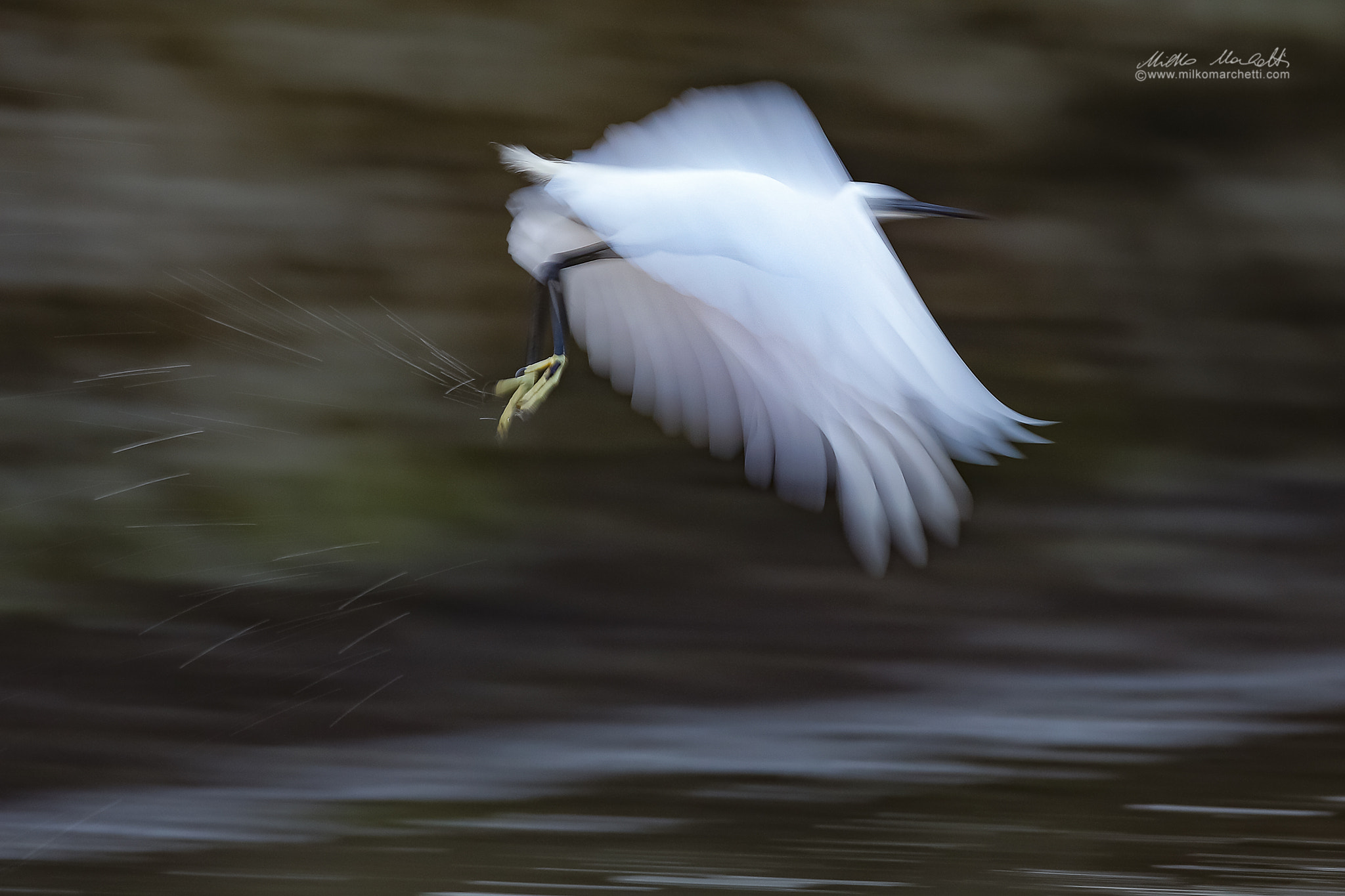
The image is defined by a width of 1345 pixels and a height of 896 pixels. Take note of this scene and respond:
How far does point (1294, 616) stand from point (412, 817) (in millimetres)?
1689

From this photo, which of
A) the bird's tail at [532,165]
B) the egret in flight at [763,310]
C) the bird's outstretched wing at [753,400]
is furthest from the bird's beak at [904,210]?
the bird's tail at [532,165]

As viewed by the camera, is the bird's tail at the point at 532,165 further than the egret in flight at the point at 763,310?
Yes

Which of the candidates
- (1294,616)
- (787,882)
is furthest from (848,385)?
(1294,616)

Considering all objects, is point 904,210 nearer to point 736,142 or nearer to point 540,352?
point 736,142

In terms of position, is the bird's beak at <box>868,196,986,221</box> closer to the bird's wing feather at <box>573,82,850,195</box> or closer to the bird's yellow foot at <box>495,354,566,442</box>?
the bird's wing feather at <box>573,82,850,195</box>

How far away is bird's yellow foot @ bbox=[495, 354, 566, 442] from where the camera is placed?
114 centimetres

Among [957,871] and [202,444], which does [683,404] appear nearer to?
[957,871]

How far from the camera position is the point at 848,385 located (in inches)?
46.5

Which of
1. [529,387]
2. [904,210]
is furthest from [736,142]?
[529,387]

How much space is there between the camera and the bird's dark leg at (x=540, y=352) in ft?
3.79

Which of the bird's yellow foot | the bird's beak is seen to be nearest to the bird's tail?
the bird's yellow foot

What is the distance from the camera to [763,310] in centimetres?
117

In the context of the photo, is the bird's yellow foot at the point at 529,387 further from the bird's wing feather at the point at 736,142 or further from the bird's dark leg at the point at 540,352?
the bird's wing feather at the point at 736,142

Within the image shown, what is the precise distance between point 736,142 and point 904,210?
0.18 m
